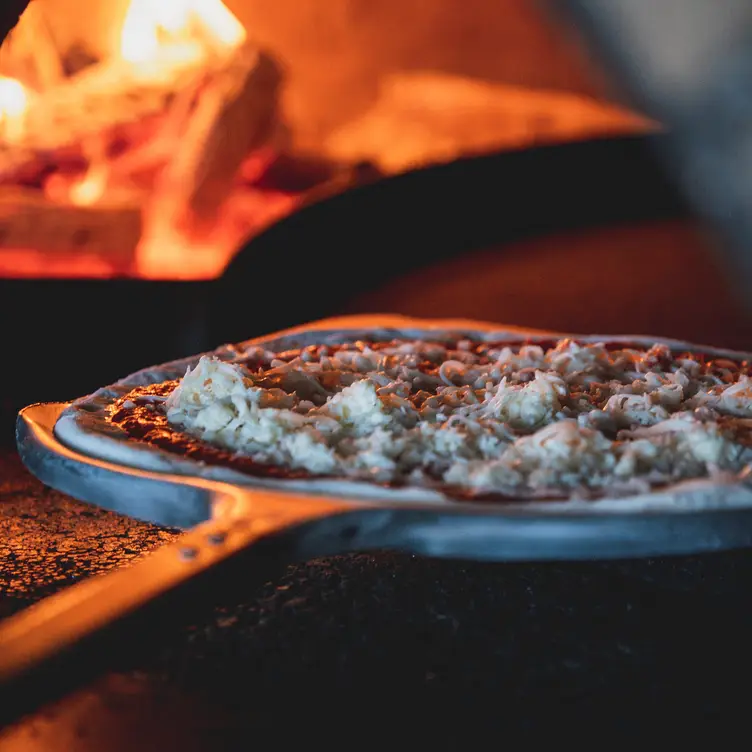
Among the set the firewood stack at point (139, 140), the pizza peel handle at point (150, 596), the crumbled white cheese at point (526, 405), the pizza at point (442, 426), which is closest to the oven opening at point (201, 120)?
the firewood stack at point (139, 140)

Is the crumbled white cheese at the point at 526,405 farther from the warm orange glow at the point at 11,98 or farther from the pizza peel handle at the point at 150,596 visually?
the warm orange glow at the point at 11,98

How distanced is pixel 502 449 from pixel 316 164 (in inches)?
69.4

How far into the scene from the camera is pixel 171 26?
86.9 inches

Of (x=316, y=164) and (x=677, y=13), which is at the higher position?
(x=677, y=13)

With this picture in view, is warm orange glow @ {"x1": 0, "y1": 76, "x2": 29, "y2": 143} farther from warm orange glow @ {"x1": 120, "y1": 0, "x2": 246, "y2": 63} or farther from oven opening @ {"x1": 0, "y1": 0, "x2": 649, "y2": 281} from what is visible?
warm orange glow @ {"x1": 120, "y1": 0, "x2": 246, "y2": 63}

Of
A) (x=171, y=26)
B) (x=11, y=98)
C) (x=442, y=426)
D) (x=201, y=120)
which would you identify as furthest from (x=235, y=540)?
(x=171, y=26)

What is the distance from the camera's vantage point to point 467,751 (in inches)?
17.2

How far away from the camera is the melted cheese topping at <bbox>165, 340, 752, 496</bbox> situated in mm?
577

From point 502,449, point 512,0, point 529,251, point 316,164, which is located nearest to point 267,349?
point 502,449

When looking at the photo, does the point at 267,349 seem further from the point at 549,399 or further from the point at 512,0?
the point at 512,0

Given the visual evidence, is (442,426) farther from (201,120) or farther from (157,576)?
(201,120)


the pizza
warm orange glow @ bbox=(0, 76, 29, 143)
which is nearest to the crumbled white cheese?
the pizza

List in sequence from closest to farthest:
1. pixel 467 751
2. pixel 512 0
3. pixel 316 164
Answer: pixel 467 751
pixel 316 164
pixel 512 0

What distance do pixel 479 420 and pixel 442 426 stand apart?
0.09ft
